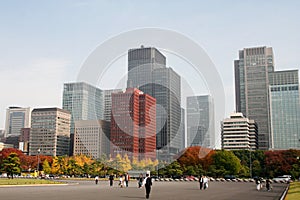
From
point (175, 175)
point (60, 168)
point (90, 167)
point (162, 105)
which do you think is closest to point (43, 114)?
point (60, 168)

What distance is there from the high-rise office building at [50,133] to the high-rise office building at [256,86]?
85256 millimetres

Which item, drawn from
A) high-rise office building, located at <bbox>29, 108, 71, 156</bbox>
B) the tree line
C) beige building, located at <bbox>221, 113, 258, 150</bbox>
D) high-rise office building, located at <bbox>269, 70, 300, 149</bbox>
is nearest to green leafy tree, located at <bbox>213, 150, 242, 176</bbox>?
the tree line

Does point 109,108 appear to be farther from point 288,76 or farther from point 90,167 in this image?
point 288,76

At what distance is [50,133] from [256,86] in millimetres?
98346

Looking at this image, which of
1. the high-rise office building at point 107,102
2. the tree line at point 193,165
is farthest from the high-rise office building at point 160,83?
the tree line at point 193,165

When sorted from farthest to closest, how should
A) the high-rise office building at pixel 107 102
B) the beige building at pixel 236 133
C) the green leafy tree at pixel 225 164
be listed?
the beige building at pixel 236 133 < the green leafy tree at pixel 225 164 < the high-rise office building at pixel 107 102

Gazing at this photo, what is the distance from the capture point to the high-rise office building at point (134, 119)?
32.8 meters

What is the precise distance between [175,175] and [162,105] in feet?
149

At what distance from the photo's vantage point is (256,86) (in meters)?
Result: 178

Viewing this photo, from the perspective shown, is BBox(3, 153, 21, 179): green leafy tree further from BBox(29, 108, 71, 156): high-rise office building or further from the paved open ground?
BBox(29, 108, 71, 156): high-rise office building

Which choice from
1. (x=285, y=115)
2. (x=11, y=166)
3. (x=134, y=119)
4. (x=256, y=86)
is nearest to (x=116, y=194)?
(x=134, y=119)

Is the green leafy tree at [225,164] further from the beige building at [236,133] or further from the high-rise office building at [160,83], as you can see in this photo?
the beige building at [236,133]

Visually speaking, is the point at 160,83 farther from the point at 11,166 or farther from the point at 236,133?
the point at 236,133

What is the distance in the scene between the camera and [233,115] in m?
148
